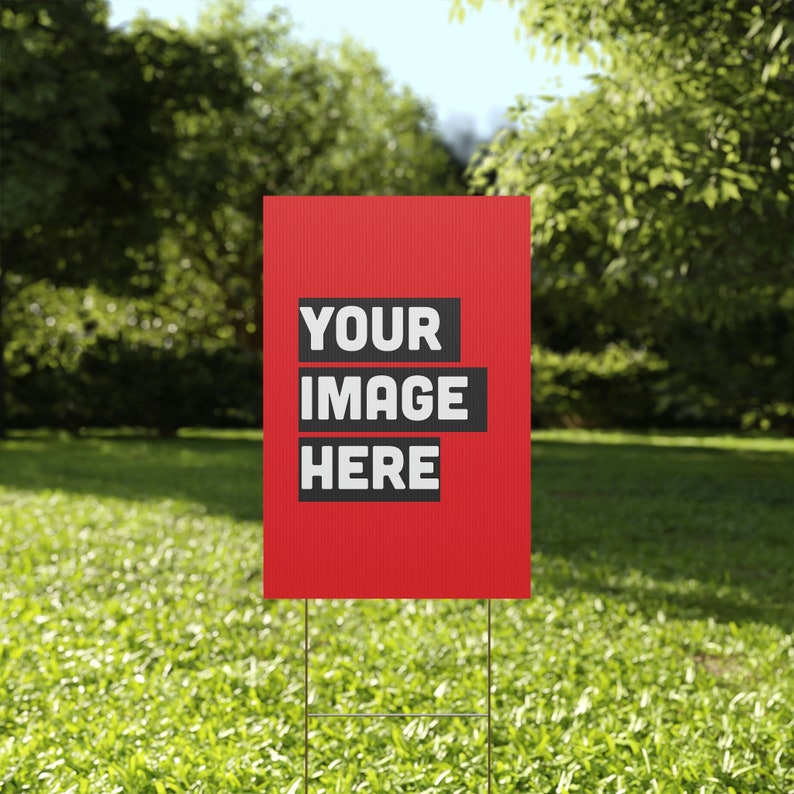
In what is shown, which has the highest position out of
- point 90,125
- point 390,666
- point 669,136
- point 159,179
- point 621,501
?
point 90,125

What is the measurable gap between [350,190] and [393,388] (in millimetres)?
23196

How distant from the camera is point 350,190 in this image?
26016 millimetres

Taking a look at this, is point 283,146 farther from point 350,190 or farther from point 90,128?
point 90,128

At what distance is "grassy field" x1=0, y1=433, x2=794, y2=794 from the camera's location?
4.57 meters

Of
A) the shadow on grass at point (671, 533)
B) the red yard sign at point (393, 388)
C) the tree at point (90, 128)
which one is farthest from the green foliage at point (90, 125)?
the red yard sign at point (393, 388)

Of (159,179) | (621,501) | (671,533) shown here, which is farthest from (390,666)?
(159,179)

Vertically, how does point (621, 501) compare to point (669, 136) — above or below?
below

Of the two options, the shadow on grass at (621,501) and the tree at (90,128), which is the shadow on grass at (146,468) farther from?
the tree at (90,128)

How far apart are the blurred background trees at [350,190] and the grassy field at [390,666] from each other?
2.77 m

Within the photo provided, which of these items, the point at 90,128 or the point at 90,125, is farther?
the point at 90,128

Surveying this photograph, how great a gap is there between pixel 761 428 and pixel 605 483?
9.38 m

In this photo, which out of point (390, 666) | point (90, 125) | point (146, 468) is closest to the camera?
point (390, 666)

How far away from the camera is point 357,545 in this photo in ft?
11.4

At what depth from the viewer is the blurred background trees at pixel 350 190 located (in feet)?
26.5
